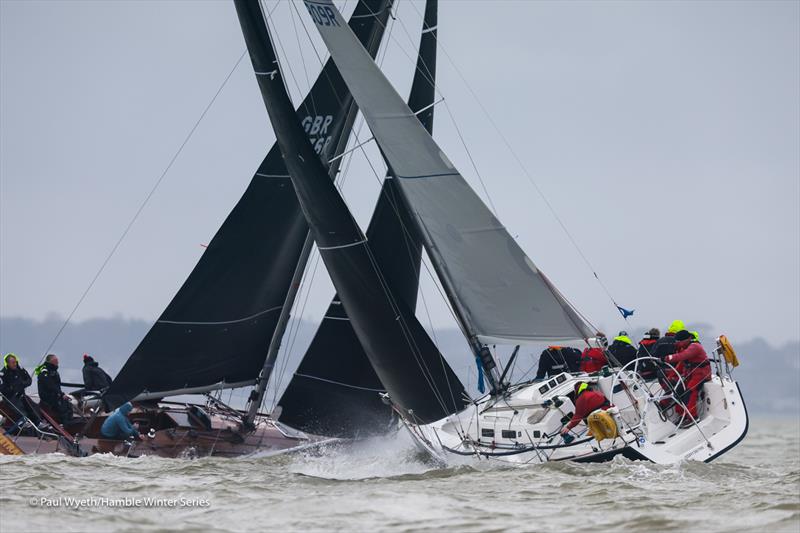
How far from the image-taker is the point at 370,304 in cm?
1509

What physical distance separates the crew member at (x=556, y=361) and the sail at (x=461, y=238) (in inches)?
93.3

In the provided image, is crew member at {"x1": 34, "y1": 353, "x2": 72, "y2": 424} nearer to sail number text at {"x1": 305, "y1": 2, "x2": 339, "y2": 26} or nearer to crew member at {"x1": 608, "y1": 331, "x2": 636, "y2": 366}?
sail number text at {"x1": 305, "y1": 2, "x2": 339, "y2": 26}

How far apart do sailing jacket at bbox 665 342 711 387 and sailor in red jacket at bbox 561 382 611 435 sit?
1.48m

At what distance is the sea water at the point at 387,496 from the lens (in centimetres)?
1002

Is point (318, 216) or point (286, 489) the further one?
point (318, 216)

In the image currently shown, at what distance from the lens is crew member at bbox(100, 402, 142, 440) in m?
15.8

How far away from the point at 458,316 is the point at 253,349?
3780mm

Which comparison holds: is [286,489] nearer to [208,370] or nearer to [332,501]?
[332,501]

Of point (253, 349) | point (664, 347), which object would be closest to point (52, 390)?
point (253, 349)

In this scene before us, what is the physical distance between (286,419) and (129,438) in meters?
2.38

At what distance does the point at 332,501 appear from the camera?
11352mm

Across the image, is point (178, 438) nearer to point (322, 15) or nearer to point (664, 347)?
point (322, 15)

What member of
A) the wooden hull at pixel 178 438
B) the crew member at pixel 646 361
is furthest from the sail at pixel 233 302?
the crew member at pixel 646 361

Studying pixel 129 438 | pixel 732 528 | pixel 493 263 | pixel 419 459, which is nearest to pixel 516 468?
pixel 419 459
